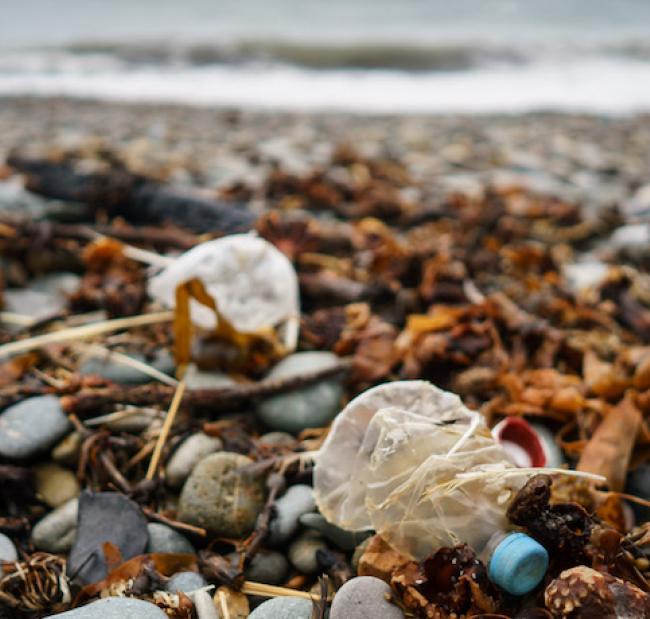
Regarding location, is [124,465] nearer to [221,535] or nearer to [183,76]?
[221,535]

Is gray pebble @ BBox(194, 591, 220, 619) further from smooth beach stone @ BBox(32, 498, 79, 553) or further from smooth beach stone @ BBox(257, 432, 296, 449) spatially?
smooth beach stone @ BBox(257, 432, 296, 449)

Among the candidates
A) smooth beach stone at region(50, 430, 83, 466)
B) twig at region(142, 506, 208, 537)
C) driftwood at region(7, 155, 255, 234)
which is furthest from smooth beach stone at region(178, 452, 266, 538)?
driftwood at region(7, 155, 255, 234)

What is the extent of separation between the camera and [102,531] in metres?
1.65

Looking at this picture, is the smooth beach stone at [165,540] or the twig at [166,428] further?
the twig at [166,428]

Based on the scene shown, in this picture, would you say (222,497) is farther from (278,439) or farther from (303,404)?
(303,404)

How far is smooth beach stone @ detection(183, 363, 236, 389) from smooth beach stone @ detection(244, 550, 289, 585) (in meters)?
0.64

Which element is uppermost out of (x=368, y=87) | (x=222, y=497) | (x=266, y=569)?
(x=368, y=87)

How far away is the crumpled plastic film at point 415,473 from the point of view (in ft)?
4.67

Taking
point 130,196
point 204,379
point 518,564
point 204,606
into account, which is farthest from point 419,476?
point 130,196

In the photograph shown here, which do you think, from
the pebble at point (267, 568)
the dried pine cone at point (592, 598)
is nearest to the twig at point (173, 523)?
the pebble at point (267, 568)

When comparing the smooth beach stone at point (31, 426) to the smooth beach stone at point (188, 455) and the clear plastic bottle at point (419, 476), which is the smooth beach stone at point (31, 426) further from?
the clear plastic bottle at point (419, 476)

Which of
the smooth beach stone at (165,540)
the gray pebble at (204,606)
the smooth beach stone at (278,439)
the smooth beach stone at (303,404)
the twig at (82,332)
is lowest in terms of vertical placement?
the smooth beach stone at (165,540)

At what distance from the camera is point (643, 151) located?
6750 millimetres

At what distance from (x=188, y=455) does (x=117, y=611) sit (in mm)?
575
